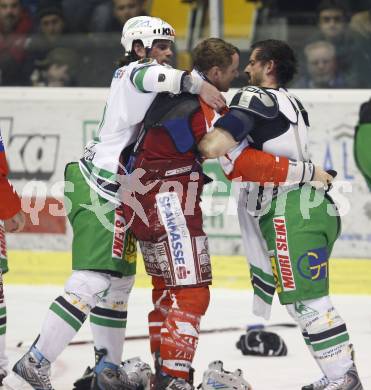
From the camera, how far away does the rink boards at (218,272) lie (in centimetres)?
786

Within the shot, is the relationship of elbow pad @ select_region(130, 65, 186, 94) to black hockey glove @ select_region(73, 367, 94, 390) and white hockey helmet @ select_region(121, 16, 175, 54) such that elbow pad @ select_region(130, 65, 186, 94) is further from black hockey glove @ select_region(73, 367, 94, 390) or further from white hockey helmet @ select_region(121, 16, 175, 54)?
black hockey glove @ select_region(73, 367, 94, 390)

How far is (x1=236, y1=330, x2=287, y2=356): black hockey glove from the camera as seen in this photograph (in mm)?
6062

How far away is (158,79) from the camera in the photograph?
16.1 feet

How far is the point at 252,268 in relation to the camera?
5.20 meters

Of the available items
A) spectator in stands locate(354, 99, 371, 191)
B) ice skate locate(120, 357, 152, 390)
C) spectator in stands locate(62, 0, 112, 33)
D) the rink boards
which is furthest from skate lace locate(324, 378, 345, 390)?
spectator in stands locate(62, 0, 112, 33)

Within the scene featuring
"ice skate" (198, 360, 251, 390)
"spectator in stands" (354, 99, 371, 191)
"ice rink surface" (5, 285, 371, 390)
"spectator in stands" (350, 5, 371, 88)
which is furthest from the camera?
"spectator in stands" (350, 5, 371, 88)

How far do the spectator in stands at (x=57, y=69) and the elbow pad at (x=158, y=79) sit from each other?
3.96 m

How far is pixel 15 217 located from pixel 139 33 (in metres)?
0.90

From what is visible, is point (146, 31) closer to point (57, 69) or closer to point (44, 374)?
point (44, 374)

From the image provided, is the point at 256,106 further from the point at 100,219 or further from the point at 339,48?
the point at 339,48

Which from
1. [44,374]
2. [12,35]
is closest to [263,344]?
[44,374]

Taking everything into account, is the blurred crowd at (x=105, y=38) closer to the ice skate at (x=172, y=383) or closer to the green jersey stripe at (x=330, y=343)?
the green jersey stripe at (x=330, y=343)

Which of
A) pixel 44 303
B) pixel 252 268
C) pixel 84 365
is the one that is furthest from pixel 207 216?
pixel 252 268

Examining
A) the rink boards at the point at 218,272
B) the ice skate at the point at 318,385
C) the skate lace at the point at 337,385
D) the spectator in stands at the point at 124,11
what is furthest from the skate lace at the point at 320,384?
→ the spectator in stands at the point at 124,11
